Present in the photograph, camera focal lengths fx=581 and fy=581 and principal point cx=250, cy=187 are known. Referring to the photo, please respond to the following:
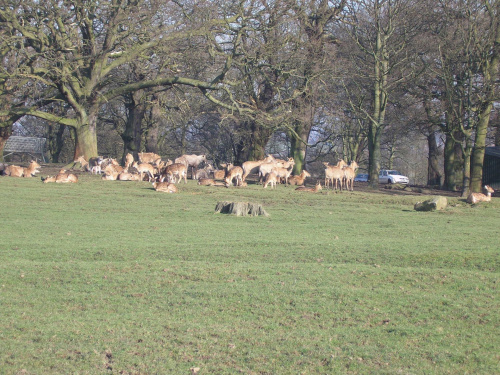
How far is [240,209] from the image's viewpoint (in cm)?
1966

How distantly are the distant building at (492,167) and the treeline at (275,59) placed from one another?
9.27 feet

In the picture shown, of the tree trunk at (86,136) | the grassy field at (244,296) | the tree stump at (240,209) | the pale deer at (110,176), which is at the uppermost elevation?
the tree trunk at (86,136)

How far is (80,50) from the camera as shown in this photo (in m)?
31.7

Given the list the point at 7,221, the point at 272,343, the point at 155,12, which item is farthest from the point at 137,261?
the point at 155,12

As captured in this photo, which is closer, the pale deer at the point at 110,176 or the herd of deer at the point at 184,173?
the herd of deer at the point at 184,173

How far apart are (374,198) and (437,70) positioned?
1103 centimetres

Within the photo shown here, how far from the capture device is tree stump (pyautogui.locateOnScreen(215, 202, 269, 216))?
19656 mm

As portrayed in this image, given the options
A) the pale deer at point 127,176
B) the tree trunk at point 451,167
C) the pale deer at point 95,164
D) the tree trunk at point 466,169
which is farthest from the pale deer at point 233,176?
the tree trunk at point 451,167

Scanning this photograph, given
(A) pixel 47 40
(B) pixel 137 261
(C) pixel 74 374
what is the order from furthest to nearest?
(A) pixel 47 40
(B) pixel 137 261
(C) pixel 74 374

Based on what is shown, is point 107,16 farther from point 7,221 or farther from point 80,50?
point 7,221

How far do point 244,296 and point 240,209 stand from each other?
10.3 metres

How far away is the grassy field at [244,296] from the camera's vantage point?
22.5 feet

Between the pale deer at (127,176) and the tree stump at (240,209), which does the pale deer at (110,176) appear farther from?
the tree stump at (240,209)

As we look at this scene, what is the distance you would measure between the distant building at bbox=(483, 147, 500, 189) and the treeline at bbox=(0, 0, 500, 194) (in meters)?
2.83
